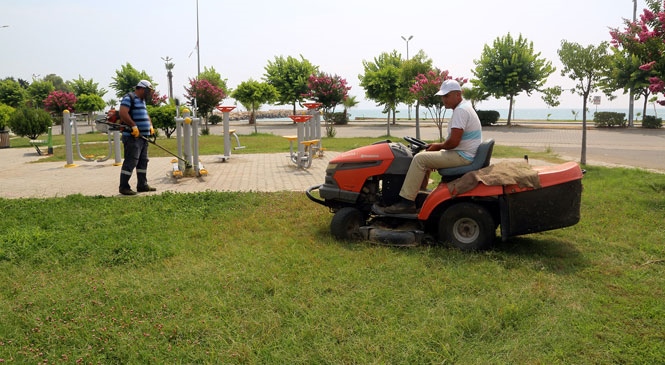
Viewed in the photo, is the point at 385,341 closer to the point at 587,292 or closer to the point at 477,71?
the point at 587,292

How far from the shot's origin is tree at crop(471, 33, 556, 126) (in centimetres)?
3469

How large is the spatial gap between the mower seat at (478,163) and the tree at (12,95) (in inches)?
1712

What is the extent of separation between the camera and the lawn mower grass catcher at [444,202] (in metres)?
4.80

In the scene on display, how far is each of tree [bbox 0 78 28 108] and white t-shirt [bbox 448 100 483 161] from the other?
43476mm

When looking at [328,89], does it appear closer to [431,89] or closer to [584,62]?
[431,89]

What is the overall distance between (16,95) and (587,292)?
46391 mm

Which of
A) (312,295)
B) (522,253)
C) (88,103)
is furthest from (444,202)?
(88,103)

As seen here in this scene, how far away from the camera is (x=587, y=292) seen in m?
4.00


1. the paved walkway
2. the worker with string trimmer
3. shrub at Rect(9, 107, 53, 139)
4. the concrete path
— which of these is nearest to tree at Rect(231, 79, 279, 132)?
shrub at Rect(9, 107, 53, 139)

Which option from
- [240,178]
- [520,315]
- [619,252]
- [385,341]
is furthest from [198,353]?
[240,178]

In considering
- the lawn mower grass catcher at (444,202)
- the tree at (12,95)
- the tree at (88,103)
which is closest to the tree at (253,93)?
the tree at (88,103)

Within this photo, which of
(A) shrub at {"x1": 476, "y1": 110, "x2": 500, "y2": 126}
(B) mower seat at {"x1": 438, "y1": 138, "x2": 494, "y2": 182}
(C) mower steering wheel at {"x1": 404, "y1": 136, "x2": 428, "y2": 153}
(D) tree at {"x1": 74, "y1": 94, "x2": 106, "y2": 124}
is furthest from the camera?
Result: (A) shrub at {"x1": 476, "y1": 110, "x2": 500, "y2": 126}

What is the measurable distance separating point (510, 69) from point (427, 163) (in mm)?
32525

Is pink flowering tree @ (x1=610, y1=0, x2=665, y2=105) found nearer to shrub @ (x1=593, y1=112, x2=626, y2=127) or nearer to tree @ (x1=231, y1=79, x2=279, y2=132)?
tree @ (x1=231, y1=79, x2=279, y2=132)
